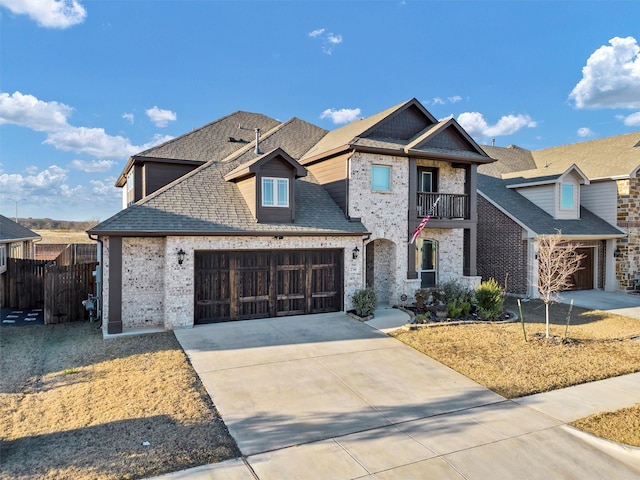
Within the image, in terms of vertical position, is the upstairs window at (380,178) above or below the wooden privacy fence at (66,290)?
above

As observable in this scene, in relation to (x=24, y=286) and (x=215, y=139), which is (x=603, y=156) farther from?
(x=24, y=286)

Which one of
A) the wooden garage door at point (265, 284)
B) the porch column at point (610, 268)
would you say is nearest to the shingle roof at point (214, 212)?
the wooden garage door at point (265, 284)

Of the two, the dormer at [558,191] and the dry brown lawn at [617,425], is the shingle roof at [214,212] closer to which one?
the dry brown lawn at [617,425]

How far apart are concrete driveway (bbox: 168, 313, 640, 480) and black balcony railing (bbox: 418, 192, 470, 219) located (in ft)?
24.7

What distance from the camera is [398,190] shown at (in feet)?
50.1

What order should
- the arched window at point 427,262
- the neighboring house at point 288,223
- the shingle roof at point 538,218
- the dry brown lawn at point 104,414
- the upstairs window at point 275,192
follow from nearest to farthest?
the dry brown lawn at point 104,414
the neighboring house at point 288,223
the upstairs window at point 275,192
the arched window at point 427,262
the shingle roof at point 538,218

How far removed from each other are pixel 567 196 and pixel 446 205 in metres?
8.15

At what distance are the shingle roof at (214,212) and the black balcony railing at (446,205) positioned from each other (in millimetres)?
3149

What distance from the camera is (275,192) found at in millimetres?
13391

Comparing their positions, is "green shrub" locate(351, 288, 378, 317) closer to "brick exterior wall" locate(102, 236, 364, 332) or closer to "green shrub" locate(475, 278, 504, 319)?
"green shrub" locate(475, 278, 504, 319)

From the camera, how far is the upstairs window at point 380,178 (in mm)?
14969

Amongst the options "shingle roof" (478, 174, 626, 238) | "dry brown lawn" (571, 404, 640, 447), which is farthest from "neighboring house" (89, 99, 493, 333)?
"dry brown lawn" (571, 404, 640, 447)

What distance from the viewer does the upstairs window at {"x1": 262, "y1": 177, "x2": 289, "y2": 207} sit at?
13.2 metres

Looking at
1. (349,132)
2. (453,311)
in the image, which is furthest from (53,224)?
(453,311)
